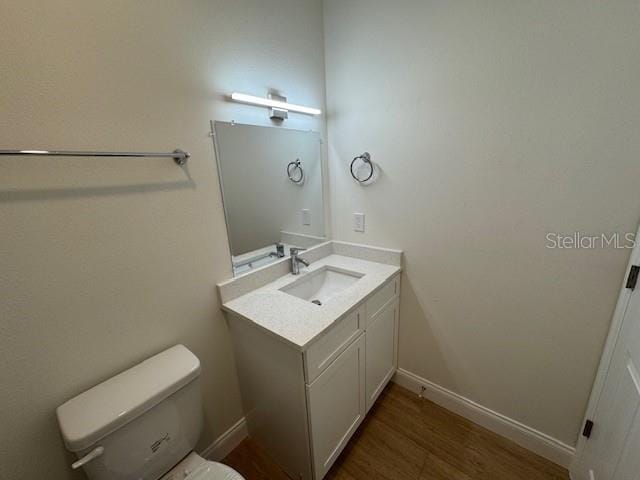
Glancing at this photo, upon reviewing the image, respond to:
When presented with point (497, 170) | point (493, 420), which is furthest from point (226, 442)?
point (497, 170)

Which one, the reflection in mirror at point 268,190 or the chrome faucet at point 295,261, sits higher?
the reflection in mirror at point 268,190

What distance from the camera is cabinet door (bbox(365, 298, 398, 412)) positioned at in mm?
1527

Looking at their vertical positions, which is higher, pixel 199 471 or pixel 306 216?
pixel 306 216

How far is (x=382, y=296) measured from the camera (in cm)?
156

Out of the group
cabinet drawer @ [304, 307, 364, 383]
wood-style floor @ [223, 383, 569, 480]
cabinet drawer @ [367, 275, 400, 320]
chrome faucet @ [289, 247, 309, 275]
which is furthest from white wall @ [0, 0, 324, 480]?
cabinet drawer @ [367, 275, 400, 320]

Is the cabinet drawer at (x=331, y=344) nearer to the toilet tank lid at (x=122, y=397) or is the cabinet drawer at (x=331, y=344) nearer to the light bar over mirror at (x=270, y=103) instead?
the toilet tank lid at (x=122, y=397)

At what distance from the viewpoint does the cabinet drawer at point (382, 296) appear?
146 centimetres

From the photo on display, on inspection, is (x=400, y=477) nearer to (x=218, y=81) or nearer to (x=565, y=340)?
(x=565, y=340)

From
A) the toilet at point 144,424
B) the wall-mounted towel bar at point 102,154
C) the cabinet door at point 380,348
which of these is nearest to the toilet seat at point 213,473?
the toilet at point 144,424

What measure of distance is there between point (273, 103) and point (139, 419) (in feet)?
4.91

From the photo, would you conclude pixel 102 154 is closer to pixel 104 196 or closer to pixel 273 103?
pixel 104 196

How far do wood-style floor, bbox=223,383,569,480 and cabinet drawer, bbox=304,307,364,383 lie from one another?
2.41 feet

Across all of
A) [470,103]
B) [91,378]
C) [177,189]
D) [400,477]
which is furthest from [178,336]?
[470,103]

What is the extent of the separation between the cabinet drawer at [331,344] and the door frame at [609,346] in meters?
1.06
